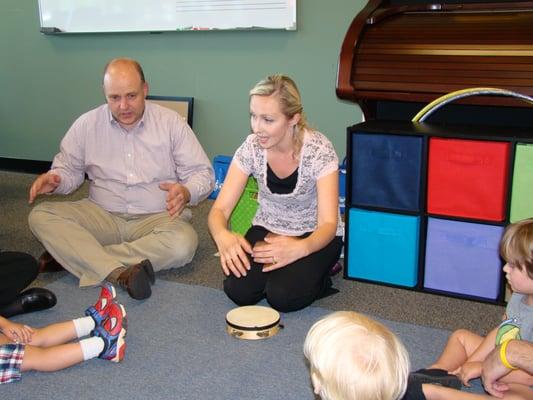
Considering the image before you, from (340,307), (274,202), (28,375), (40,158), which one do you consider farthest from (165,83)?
(28,375)

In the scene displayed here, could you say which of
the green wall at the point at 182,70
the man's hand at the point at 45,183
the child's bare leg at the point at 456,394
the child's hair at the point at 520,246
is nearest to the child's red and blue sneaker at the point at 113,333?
the man's hand at the point at 45,183

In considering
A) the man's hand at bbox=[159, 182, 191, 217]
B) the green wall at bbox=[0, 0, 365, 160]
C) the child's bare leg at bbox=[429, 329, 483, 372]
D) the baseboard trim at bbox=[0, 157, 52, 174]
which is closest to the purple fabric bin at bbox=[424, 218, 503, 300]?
the child's bare leg at bbox=[429, 329, 483, 372]

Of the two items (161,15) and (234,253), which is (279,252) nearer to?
(234,253)

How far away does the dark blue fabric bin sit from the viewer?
2.39m

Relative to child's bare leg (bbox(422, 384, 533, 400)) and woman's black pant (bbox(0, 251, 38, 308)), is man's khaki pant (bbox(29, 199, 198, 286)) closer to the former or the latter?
woman's black pant (bbox(0, 251, 38, 308))

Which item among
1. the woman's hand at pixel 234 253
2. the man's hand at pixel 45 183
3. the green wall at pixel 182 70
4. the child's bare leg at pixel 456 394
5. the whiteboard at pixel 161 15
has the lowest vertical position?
the child's bare leg at pixel 456 394

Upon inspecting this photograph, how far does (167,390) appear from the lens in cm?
179

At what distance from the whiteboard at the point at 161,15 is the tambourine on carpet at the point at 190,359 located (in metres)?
1.77

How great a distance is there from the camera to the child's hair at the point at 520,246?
1.62 meters

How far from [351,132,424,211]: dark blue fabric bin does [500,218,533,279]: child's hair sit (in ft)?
2.42

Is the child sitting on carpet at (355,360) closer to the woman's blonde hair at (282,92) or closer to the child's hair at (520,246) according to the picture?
the child's hair at (520,246)

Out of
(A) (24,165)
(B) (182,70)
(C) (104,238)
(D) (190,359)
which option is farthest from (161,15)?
(D) (190,359)

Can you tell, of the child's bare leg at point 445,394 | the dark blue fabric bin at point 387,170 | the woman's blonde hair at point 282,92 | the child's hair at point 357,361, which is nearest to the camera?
the child's hair at point 357,361

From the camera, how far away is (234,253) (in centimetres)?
217
